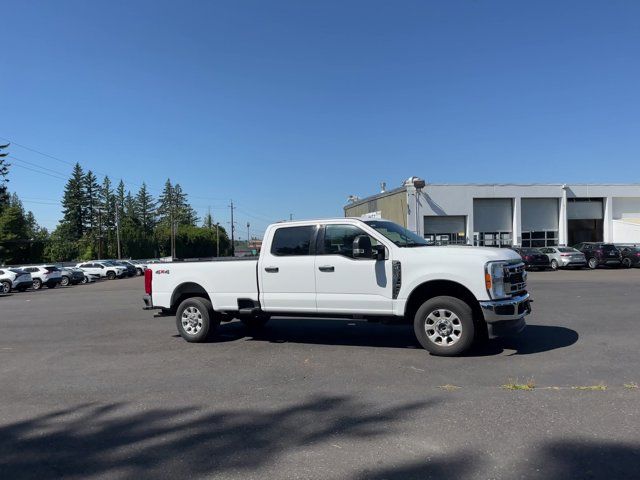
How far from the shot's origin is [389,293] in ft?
25.0

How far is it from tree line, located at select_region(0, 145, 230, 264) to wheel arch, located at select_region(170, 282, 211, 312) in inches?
2860

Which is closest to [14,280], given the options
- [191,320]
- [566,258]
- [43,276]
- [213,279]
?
[43,276]

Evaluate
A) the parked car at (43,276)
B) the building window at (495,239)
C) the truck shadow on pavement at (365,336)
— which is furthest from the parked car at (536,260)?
the parked car at (43,276)

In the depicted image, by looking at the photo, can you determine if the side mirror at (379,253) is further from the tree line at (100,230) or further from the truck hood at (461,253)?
the tree line at (100,230)

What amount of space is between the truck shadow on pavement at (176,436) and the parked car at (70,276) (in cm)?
3466

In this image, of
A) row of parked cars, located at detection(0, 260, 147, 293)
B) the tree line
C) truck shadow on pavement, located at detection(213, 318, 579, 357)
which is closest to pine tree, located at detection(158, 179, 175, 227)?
the tree line

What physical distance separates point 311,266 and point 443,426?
389 cm

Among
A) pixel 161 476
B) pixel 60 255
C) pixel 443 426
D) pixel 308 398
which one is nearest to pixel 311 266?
pixel 308 398

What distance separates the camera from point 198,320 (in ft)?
29.8

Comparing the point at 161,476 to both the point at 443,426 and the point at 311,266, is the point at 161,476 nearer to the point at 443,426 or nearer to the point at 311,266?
the point at 443,426

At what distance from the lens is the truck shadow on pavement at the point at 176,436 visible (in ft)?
13.3

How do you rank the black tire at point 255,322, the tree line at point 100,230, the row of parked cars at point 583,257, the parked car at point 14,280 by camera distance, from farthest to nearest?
1. the tree line at point 100,230
2. the row of parked cars at point 583,257
3. the parked car at point 14,280
4. the black tire at point 255,322

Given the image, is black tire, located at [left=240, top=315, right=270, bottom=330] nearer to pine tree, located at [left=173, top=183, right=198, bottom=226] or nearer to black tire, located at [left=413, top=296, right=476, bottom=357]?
black tire, located at [left=413, top=296, right=476, bottom=357]

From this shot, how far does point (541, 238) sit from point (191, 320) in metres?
40.2
